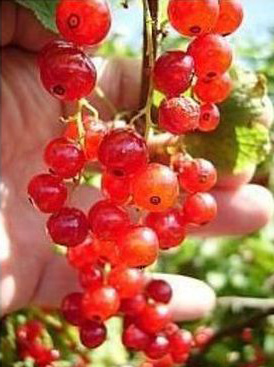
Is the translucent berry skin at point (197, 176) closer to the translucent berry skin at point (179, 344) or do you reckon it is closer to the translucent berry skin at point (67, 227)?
the translucent berry skin at point (67, 227)

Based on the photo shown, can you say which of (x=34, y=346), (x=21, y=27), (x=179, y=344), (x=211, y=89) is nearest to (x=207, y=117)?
(x=211, y=89)

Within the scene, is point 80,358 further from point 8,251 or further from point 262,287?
point 262,287

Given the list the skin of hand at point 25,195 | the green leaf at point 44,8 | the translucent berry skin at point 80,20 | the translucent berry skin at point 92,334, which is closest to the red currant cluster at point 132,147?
the translucent berry skin at point 80,20

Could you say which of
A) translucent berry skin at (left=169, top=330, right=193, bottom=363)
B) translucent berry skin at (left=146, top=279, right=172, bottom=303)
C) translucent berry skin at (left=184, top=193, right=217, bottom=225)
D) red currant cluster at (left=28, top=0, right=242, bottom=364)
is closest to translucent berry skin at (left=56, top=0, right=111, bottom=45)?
red currant cluster at (left=28, top=0, right=242, bottom=364)

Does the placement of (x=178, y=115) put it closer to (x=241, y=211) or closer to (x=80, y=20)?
(x=80, y=20)

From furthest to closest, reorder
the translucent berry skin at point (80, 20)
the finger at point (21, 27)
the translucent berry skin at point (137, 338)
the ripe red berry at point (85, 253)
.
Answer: the finger at point (21, 27), the translucent berry skin at point (137, 338), the ripe red berry at point (85, 253), the translucent berry skin at point (80, 20)

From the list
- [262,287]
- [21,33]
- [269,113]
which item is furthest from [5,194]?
[262,287]
